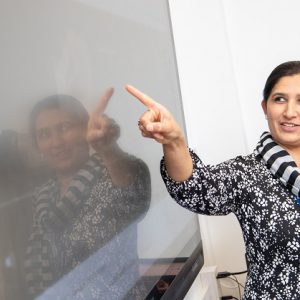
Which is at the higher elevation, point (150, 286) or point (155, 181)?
point (155, 181)

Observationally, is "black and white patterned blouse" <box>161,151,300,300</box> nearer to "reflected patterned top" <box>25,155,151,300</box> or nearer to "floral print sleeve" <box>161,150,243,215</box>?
"floral print sleeve" <box>161,150,243,215</box>

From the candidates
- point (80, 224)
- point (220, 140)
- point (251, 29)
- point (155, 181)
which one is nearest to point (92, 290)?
point (80, 224)

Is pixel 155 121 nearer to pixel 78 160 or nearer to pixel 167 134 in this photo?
pixel 167 134

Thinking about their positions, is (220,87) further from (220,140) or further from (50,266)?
(50,266)

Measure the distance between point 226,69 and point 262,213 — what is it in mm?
923

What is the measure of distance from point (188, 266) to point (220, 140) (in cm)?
66

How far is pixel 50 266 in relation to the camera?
56cm

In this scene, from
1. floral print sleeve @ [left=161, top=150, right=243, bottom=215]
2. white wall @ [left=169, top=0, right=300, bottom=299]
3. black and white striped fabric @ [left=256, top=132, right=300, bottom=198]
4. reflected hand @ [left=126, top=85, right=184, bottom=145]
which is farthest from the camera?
white wall @ [left=169, top=0, right=300, bottom=299]

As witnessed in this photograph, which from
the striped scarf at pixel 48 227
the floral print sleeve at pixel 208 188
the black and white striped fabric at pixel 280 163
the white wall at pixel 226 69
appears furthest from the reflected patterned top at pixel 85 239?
the white wall at pixel 226 69

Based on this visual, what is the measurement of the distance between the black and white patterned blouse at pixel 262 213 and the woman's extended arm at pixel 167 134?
7 centimetres

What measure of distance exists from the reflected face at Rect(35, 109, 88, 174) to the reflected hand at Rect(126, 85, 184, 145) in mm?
113

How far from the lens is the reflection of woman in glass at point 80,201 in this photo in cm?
56

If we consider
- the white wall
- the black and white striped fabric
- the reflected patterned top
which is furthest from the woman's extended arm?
the white wall

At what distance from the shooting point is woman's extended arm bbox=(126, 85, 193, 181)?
28.4 inches
